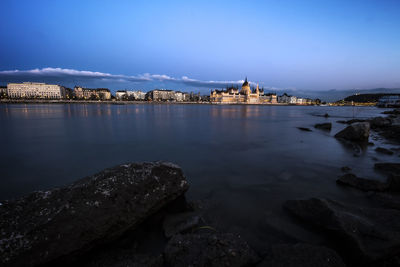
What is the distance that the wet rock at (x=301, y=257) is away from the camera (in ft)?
8.28

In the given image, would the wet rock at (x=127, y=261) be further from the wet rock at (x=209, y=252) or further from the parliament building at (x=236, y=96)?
the parliament building at (x=236, y=96)

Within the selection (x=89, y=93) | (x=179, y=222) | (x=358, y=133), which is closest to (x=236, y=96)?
(x=89, y=93)

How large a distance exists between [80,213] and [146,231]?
1265 mm

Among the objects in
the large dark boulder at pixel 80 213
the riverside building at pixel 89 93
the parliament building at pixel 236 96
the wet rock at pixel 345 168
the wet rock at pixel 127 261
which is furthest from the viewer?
the riverside building at pixel 89 93

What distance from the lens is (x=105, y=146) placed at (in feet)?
36.9

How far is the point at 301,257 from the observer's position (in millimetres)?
2613

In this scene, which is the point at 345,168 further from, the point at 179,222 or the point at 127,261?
the point at 127,261

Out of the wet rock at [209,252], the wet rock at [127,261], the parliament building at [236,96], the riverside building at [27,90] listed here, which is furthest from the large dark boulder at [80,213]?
the riverside building at [27,90]

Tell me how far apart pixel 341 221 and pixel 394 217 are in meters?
1.01

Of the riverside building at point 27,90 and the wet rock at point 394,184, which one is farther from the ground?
the riverside building at point 27,90

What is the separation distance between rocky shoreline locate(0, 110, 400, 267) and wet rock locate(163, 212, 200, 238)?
19 mm

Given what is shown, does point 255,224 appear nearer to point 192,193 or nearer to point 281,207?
point 281,207

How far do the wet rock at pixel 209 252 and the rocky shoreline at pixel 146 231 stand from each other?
0.5 inches

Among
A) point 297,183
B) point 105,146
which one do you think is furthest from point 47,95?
point 297,183
